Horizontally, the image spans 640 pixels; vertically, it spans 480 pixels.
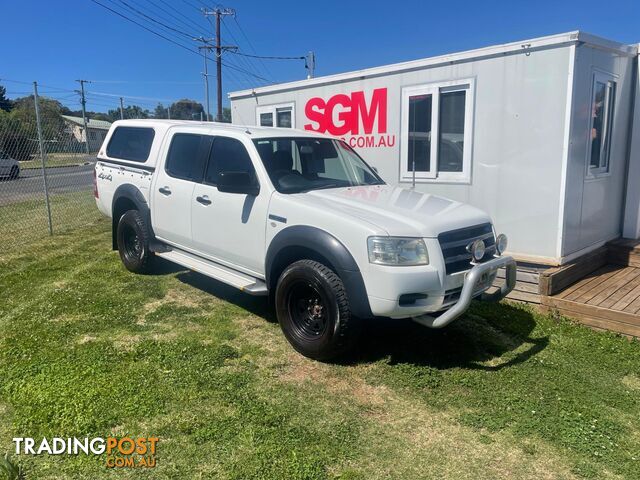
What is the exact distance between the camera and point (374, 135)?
24.8 feet

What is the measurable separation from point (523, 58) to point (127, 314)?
529 centimetres

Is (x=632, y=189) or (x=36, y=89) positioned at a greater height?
(x=36, y=89)

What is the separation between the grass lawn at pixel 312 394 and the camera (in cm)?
308

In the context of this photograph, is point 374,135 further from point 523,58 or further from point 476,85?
point 523,58

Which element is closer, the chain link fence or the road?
the chain link fence

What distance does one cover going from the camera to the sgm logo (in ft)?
24.2

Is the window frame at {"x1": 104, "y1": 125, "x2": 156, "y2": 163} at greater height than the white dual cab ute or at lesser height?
greater

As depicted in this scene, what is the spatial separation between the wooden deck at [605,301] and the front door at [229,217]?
3.25 metres

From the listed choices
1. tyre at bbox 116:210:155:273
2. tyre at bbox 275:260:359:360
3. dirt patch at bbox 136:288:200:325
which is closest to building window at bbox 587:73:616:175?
tyre at bbox 275:260:359:360

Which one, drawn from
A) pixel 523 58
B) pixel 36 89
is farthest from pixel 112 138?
pixel 523 58

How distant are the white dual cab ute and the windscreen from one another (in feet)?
0.05

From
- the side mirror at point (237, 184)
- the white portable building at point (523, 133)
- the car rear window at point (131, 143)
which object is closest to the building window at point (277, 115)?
the white portable building at point (523, 133)

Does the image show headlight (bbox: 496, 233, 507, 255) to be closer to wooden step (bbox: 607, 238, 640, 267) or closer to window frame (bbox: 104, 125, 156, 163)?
wooden step (bbox: 607, 238, 640, 267)

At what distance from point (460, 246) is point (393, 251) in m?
0.67
